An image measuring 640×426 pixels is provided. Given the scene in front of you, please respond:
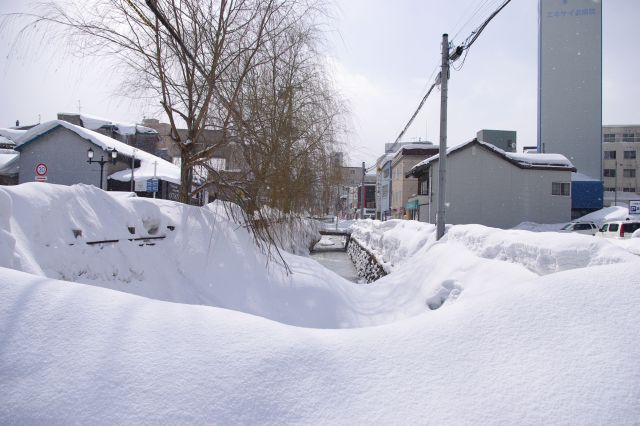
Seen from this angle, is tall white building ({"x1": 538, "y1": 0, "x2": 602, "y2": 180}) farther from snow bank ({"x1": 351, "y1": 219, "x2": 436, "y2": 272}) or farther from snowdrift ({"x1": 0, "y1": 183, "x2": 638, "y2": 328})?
snowdrift ({"x1": 0, "y1": 183, "x2": 638, "y2": 328})

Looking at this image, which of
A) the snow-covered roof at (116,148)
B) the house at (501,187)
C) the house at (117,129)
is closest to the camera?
the snow-covered roof at (116,148)

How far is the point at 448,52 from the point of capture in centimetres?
1091

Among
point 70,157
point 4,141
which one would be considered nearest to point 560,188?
point 70,157

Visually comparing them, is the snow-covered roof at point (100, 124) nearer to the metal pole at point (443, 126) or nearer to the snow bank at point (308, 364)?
the metal pole at point (443, 126)

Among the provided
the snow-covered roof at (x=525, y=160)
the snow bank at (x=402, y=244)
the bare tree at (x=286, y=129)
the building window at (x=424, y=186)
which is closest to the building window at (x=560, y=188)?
the snow-covered roof at (x=525, y=160)

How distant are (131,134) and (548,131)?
41.8 metres

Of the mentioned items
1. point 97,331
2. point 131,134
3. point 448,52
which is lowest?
point 97,331

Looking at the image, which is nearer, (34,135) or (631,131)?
(34,135)

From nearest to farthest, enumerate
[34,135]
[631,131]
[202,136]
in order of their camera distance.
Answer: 1. [202,136]
2. [34,135]
3. [631,131]

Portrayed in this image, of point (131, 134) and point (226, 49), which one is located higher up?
point (131, 134)

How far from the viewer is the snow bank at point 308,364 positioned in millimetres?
1696

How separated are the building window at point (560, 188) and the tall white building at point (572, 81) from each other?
1431 centimetres

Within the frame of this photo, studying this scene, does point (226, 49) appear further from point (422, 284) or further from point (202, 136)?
point (422, 284)

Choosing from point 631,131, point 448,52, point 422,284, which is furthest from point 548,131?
point 422,284
